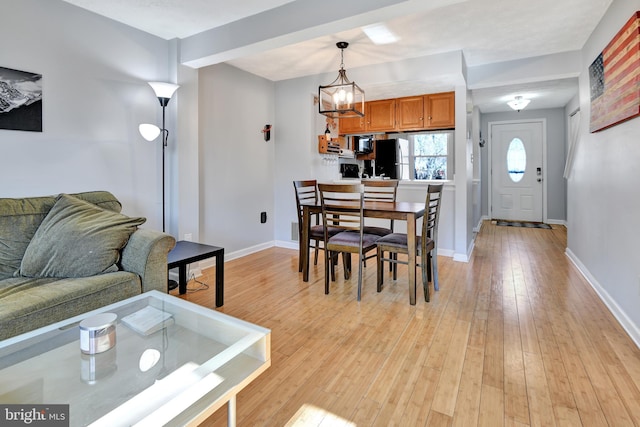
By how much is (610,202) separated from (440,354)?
1.92 m

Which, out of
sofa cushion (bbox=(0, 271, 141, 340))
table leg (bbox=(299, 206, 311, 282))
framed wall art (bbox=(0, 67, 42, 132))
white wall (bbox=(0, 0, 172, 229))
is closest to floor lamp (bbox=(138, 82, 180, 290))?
white wall (bbox=(0, 0, 172, 229))

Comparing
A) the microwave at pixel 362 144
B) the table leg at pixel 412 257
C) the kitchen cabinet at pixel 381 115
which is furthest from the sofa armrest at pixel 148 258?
the microwave at pixel 362 144

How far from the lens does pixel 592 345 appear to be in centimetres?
207

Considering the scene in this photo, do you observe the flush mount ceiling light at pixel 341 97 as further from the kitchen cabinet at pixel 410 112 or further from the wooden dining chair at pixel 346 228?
the kitchen cabinet at pixel 410 112

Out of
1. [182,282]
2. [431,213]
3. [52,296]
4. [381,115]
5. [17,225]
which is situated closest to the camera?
[52,296]

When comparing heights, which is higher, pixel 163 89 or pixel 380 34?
pixel 380 34

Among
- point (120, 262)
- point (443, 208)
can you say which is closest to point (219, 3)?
point (120, 262)

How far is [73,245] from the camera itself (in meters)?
1.99

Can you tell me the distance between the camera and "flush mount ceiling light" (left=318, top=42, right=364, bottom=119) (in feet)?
10.8

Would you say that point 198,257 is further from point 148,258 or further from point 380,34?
point 380,34

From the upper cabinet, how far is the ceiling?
654mm

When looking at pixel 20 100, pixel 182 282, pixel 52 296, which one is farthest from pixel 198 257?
pixel 20 100

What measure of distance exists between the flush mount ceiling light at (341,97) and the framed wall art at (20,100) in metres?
2.21

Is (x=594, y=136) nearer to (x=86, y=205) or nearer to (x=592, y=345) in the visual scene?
(x=592, y=345)
